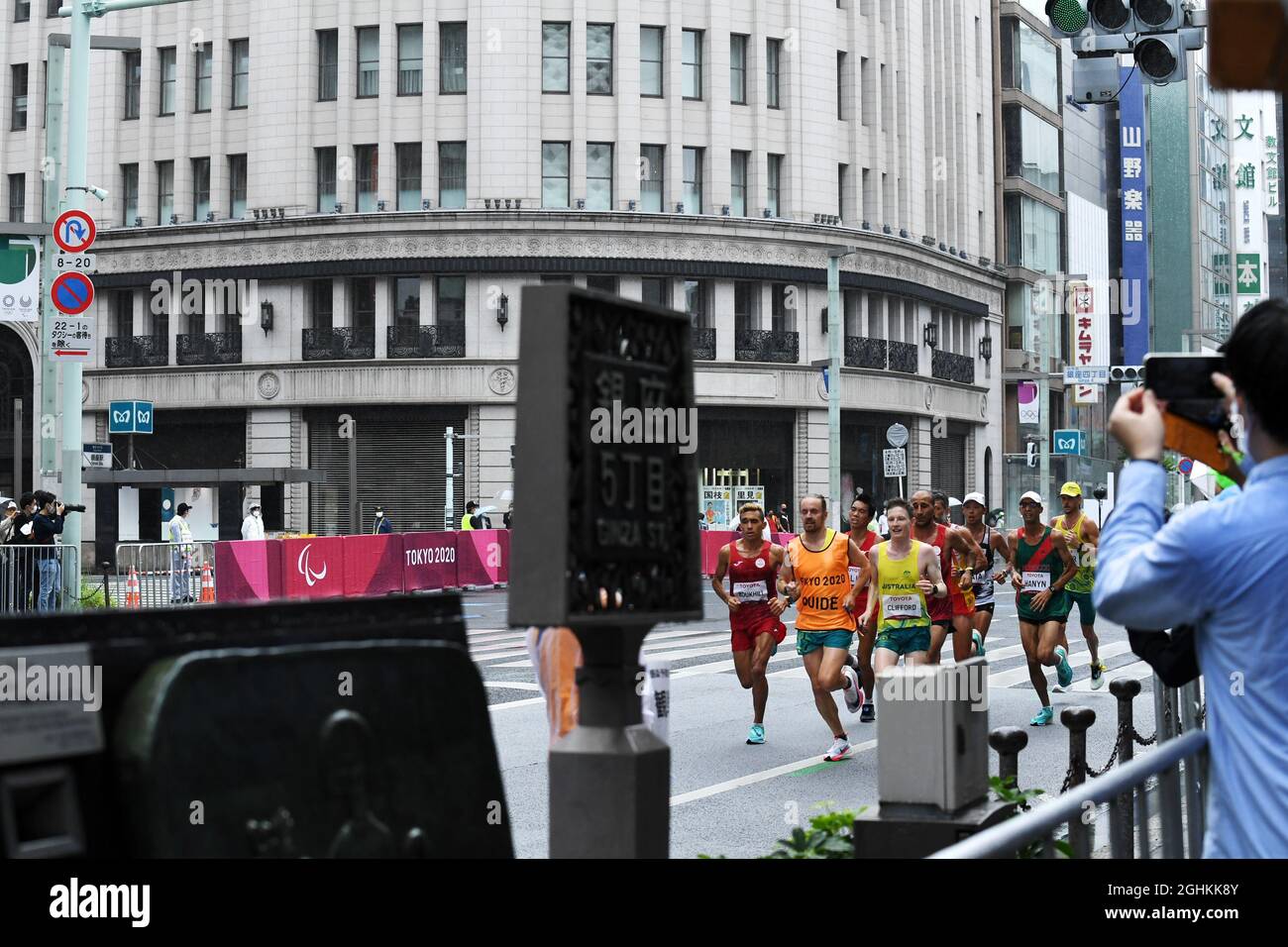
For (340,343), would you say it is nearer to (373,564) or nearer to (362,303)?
(362,303)

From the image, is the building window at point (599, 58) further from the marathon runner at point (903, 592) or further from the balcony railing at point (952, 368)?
the marathon runner at point (903, 592)

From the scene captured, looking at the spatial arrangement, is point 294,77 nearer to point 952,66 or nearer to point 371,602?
point 952,66

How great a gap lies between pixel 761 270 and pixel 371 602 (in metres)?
45.3

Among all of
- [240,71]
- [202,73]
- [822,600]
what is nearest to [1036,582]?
[822,600]

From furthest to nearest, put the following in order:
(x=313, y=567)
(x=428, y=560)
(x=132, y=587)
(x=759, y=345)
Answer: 1. (x=759, y=345)
2. (x=428, y=560)
3. (x=313, y=567)
4. (x=132, y=587)

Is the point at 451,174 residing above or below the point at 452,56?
below

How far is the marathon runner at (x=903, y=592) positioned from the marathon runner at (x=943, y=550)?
2.22ft

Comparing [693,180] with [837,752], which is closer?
[837,752]

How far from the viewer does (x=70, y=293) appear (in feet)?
63.6

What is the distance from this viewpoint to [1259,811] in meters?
3.02

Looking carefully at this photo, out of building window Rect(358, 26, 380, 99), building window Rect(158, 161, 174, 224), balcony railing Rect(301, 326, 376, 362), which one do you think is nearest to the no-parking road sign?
balcony railing Rect(301, 326, 376, 362)

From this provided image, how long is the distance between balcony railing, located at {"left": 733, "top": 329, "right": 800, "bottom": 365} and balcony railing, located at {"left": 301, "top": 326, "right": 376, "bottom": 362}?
10.6m

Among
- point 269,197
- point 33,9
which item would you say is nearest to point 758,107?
point 269,197

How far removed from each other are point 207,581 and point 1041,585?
1520 centimetres
